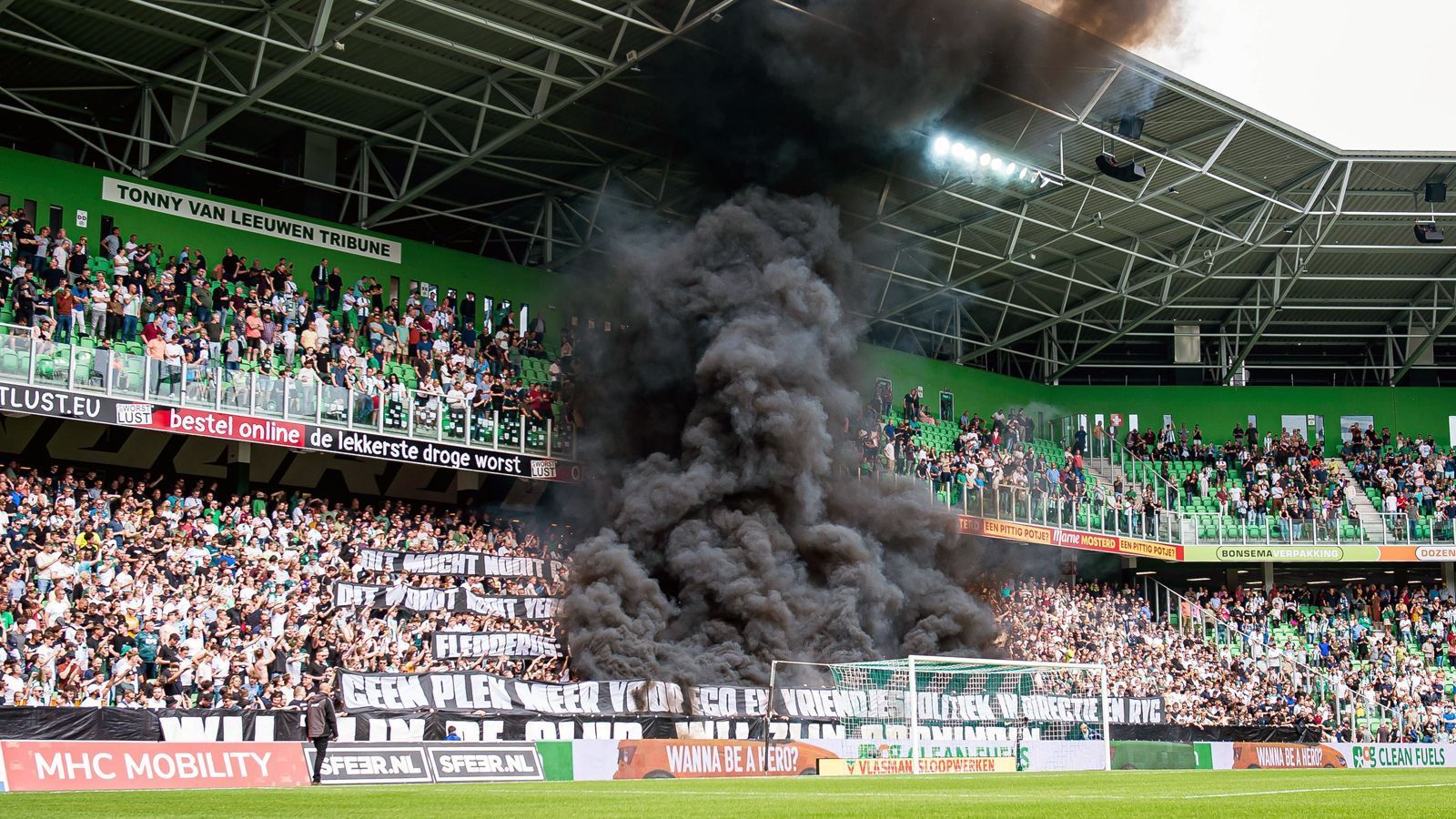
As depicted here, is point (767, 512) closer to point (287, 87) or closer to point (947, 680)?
point (947, 680)

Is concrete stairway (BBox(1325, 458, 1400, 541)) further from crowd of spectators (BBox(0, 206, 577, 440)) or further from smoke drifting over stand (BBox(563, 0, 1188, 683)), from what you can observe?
crowd of spectators (BBox(0, 206, 577, 440))

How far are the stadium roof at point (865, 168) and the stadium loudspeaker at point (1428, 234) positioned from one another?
47.1 inches

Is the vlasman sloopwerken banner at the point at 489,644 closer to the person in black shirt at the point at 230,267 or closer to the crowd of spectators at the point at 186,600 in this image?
the crowd of spectators at the point at 186,600

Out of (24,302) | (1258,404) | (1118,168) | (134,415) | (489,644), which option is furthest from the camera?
(1258,404)

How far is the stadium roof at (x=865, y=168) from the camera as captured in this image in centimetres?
3036

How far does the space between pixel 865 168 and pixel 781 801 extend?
2511 cm

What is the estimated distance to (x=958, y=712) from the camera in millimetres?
31562

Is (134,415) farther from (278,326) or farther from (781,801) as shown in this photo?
(781,801)

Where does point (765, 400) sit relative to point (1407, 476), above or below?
above

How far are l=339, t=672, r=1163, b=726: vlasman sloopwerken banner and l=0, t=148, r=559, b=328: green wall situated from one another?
12070 mm

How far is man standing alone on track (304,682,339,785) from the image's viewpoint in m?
19.1

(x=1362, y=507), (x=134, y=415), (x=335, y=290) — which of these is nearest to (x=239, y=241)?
(x=335, y=290)

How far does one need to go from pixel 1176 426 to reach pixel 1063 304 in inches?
373

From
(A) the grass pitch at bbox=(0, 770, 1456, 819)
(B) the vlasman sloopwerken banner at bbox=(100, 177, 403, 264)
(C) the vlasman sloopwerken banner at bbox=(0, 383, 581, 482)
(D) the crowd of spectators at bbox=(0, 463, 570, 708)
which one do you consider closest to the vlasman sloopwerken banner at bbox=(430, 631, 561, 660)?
(D) the crowd of spectators at bbox=(0, 463, 570, 708)
